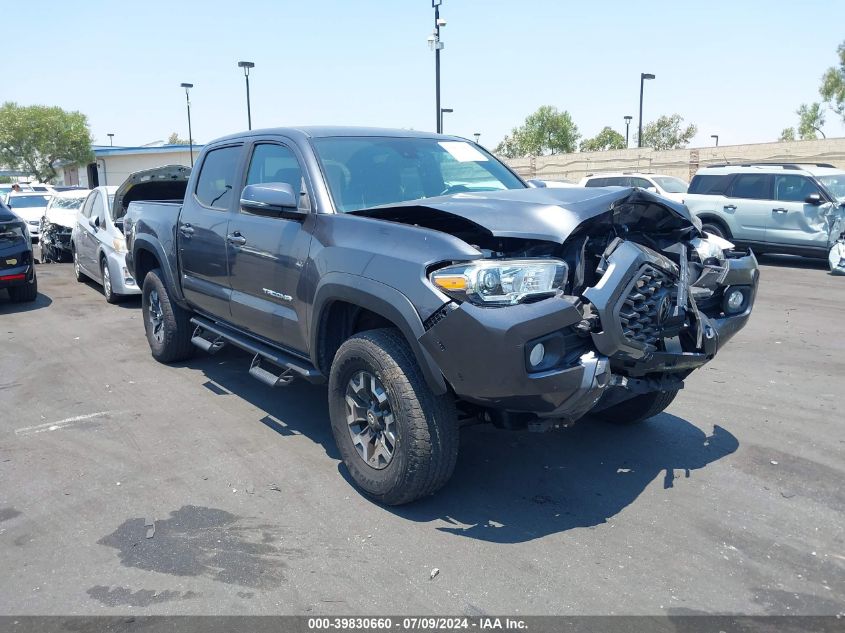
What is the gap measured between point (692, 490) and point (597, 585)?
1205mm

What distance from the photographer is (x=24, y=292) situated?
10.4 meters

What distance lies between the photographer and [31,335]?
838 centimetres

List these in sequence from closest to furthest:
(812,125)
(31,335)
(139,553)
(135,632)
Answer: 1. (135,632)
2. (139,553)
3. (31,335)
4. (812,125)

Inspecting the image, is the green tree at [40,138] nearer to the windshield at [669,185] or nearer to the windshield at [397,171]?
the windshield at [669,185]

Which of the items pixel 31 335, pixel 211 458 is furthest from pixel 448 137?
pixel 31 335

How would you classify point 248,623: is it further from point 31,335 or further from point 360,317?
point 31,335

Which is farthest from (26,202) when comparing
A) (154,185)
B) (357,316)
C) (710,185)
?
(357,316)

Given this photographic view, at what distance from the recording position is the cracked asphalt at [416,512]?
3.03 meters

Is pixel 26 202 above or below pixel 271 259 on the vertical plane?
below

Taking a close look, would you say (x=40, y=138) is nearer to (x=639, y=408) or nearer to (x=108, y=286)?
(x=108, y=286)

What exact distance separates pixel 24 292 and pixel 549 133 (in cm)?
7107

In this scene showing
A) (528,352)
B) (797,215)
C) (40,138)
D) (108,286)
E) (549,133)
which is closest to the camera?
(528,352)

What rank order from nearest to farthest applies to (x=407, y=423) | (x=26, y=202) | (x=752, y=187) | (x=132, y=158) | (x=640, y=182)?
(x=407, y=423), (x=752, y=187), (x=640, y=182), (x=26, y=202), (x=132, y=158)

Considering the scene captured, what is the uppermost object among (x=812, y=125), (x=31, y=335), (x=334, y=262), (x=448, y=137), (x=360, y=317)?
(x=812, y=125)
